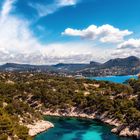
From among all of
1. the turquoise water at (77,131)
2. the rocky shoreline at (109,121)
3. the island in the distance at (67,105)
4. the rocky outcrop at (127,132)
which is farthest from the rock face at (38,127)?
the rocky outcrop at (127,132)

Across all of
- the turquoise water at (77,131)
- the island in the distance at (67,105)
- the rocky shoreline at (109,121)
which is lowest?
the turquoise water at (77,131)

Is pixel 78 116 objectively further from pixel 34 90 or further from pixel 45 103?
pixel 34 90

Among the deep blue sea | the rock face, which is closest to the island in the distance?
the rock face

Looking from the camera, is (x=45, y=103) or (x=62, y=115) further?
(x=45, y=103)

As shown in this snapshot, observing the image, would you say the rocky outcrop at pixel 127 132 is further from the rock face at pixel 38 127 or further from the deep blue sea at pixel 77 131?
the rock face at pixel 38 127

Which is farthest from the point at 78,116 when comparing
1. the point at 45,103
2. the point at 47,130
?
the point at 47,130

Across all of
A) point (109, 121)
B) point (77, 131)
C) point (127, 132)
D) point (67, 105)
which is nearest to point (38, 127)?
point (77, 131)

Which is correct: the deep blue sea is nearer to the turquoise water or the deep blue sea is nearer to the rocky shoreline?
the turquoise water

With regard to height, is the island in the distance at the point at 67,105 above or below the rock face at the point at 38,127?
above
